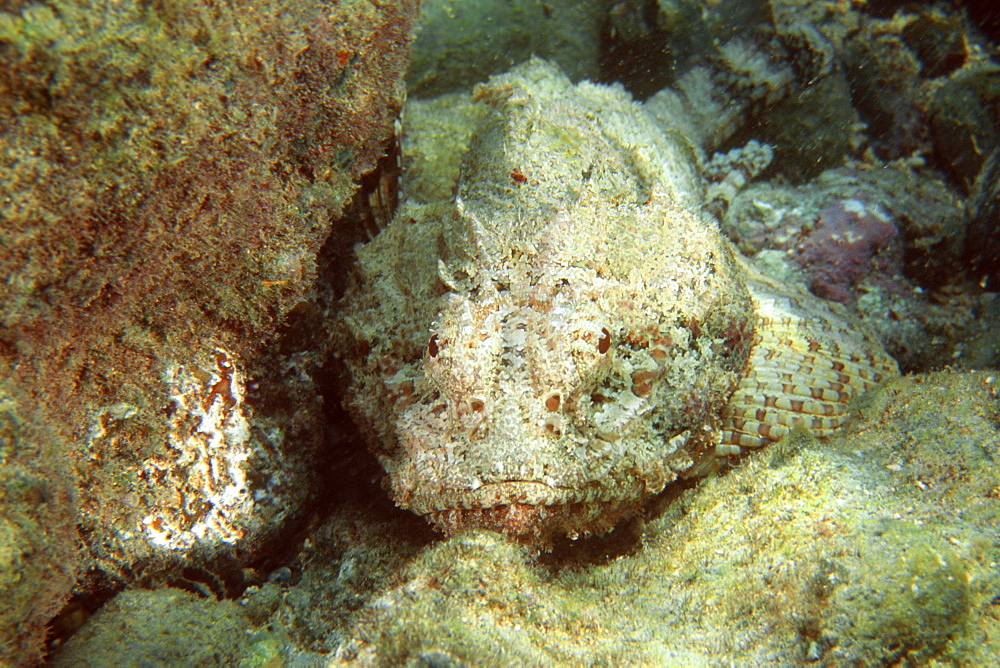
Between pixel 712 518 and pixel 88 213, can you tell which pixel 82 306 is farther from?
pixel 712 518

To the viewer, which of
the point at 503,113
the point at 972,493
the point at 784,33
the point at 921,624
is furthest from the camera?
the point at 784,33

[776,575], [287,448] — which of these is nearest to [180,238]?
[287,448]

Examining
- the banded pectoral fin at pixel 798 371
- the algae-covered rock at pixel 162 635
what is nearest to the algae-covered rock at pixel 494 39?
the banded pectoral fin at pixel 798 371

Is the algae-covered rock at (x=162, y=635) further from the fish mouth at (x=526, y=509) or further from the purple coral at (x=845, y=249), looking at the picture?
the purple coral at (x=845, y=249)

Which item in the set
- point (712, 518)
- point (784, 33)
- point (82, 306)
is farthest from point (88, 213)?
point (784, 33)

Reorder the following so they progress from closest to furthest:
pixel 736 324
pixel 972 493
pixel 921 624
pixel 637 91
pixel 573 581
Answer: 1. pixel 921 624
2. pixel 972 493
3. pixel 573 581
4. pixel 736 324
5. pixel 637 91

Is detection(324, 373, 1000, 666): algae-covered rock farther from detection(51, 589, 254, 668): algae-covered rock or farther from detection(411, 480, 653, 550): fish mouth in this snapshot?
detection(51, 589, 254, 668): algae-covered rock
